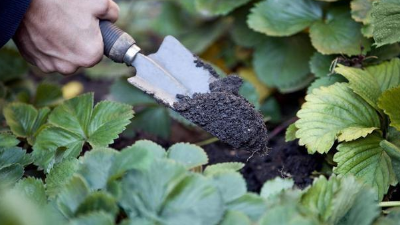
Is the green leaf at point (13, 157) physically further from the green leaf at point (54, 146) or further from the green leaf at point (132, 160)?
the green leaf at point (132, 160)

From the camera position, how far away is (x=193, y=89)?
1.29m

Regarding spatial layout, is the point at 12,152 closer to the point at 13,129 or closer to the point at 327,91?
the point at 13,129

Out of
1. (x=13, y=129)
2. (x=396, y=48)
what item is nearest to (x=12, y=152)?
(x=13, y=129)

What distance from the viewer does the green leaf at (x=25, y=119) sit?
1.39 m

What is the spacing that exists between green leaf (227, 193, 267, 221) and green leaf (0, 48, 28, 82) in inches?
49.5

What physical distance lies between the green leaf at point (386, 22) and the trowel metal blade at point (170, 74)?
0.40m

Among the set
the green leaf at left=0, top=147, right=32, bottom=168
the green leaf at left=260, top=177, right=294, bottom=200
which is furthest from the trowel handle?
the green leaf at left=260, top=177, right=294, bottom=200

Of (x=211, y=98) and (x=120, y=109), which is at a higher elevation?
(x=211, y=98)

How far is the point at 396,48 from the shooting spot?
1488 mm

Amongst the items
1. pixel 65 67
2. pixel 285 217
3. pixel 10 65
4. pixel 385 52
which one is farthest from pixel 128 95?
pixel 285 217

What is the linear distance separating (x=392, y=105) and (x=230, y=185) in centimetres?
48

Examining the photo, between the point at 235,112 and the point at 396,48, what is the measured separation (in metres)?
0.59

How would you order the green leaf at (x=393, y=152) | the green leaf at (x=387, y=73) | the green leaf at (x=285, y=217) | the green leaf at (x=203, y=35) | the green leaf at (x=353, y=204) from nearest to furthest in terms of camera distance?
the green leaf at (x=285, y=217) < the green leaf at (x=353, y=204) < the green leaf at (x=393, y=152) < the green leaf at (x=387, y=73) < the green leaf at (x=203, y=35)

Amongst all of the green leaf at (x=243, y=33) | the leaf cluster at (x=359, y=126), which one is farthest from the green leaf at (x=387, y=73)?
the green leaf at (x=243, y=33)
